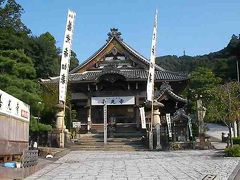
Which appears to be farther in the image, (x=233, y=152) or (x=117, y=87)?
(x=117, y=87)

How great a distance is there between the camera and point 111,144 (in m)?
28.5

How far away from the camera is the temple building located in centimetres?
3650

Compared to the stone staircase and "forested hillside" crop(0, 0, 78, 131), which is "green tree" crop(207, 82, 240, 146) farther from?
"forested hillside" crop(0, 0, 78, 131)

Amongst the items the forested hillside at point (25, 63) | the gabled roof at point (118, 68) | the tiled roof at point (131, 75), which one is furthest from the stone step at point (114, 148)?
the gabled roof at point (118, 68)

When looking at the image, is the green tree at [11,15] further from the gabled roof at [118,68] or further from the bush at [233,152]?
the bush at [233,152]

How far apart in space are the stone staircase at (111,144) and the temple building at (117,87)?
13.7ft

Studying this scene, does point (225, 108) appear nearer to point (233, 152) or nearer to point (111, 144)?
point (233, 152)

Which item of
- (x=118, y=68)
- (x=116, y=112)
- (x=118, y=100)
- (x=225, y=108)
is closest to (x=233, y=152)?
(x=225, y=108)

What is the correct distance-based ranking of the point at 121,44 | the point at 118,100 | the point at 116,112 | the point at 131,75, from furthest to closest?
the point at 121,44
the point at 116,112
the point at 131,75
the point at 118,100

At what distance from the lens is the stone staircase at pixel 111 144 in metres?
27.1

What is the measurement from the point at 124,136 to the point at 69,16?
12.3 meters

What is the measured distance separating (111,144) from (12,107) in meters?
16.2

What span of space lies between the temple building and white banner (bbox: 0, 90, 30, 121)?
2144cm

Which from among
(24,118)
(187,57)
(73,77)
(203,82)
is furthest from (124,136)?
(187,57)
